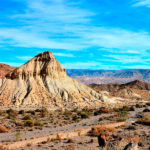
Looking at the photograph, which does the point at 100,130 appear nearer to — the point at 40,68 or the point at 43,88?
the point at 43,88

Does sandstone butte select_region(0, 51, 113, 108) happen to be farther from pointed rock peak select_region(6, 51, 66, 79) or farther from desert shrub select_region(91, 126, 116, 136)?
desert shrub select_region(91, 126, 116, 136)

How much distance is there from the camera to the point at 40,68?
57250 mm

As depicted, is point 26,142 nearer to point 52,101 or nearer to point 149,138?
point 149,138

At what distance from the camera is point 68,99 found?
53219mm

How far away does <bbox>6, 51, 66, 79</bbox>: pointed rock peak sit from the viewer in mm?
54781

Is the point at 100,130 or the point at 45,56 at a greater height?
the point at 45,56

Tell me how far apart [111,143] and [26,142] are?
8240 mm

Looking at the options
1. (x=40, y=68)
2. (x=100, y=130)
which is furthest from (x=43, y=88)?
(x=100, y=130)

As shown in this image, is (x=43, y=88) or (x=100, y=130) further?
(x=43, y=88)

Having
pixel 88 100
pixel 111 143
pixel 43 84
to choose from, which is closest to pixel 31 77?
pixel 43 84

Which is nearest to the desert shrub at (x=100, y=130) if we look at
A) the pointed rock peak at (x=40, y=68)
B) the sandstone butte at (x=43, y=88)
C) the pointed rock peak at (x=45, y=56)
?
the sandstone butte at (x=43, y=88)

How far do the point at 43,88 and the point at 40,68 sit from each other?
6173 mm

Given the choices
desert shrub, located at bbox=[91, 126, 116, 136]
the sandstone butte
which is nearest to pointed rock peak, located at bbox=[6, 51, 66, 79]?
the sandstone butte

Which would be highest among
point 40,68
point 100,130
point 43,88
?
point 40,68
